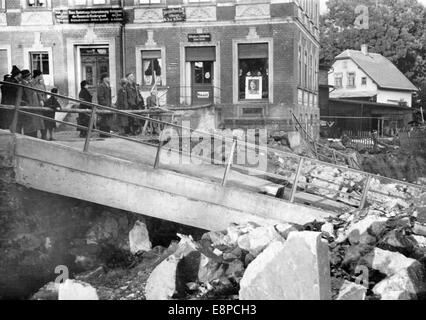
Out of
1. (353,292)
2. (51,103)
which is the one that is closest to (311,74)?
(51,103)

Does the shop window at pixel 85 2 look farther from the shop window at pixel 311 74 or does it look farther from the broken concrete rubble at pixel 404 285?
the broken concrete rubble at pixel 404 285

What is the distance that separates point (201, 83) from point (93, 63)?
5.13 metres

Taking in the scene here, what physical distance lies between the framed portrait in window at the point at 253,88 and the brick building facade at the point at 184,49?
44 mm

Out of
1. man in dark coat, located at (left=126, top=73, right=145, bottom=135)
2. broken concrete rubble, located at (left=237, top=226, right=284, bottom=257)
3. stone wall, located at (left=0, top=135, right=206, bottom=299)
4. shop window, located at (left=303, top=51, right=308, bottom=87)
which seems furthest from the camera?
shop window, located at (left=303, top=51, right=308, bottom=87)

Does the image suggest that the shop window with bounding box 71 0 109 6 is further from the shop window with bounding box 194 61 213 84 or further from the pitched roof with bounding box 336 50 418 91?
the pitched roof with bounding box 336 50 418 91

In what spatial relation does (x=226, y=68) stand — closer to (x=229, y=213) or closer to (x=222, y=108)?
(x=222, y=108)

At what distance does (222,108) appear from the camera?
24391 millimetres

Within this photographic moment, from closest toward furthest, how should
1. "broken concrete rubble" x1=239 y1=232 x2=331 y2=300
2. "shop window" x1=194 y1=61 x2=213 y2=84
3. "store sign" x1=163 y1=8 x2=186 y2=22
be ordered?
"broken concrete rubble" x1=239 y1=232 x2=331 y2=300, "store sign" x1=163 y1=8 x2=186 y2=22, "shop window" x1=194 y1=61 x2=213 y2=84

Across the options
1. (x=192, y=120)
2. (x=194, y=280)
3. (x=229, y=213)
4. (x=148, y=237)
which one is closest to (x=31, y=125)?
(x=148, y=237)

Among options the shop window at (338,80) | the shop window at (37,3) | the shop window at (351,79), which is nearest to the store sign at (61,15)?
the shop window at (37,3)

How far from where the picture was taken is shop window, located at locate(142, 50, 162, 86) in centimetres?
2541

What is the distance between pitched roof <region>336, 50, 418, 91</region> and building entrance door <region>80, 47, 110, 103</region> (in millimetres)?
33290

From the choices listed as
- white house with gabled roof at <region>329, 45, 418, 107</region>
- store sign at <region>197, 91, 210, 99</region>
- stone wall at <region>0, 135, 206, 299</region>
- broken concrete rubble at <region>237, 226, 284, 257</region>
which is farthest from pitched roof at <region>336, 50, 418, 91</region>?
broken concrete rubble at <region>237, 226, 284, 257</region>
